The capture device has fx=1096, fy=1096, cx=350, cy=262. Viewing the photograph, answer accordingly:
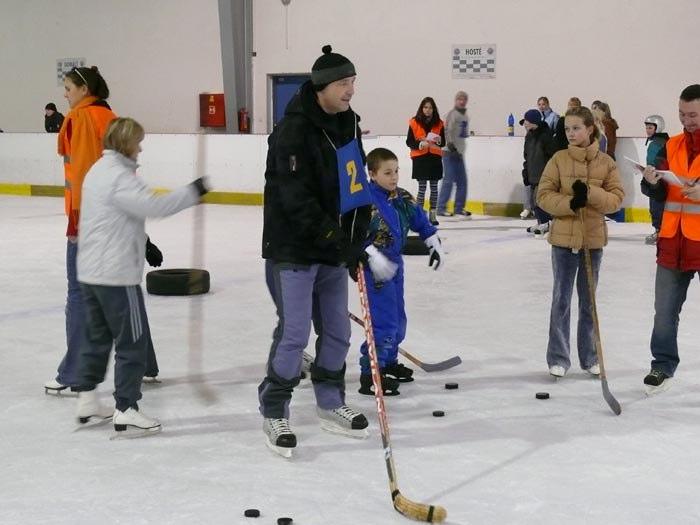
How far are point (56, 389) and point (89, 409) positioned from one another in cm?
46

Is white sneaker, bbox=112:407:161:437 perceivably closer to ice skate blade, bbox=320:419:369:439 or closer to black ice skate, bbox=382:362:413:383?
ice skate blade, bbox=320:419:369:439

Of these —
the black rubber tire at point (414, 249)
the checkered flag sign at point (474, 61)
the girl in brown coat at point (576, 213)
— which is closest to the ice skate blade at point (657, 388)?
the girl in brown coat at point (576, 213)

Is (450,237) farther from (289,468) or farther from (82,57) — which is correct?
(82,57)

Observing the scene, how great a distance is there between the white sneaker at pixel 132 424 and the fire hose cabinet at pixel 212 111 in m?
12.8

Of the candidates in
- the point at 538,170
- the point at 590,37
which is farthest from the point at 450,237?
the point at 590,37

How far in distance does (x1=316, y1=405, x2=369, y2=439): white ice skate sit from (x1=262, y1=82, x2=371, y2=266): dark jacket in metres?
0.52

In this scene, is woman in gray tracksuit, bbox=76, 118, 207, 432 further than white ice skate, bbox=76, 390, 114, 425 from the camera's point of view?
No

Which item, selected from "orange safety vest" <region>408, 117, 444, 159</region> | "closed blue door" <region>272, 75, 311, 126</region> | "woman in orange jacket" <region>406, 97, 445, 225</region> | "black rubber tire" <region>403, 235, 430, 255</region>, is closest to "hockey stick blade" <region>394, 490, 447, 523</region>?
"black rubber tire" <region>403, 235, 430, 255</region>

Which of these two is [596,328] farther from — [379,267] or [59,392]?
[59,392]

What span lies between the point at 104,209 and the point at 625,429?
1.79 meters

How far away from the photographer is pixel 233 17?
49.3ft

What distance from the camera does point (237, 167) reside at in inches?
514

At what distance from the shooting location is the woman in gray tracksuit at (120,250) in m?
3.28

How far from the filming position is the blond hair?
333cm
